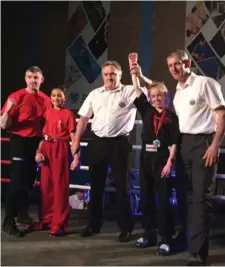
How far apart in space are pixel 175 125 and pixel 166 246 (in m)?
0.78

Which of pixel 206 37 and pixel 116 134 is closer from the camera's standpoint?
pixel 116 134

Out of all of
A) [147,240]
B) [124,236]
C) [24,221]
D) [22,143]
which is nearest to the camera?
[147,240]

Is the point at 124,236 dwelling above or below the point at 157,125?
below

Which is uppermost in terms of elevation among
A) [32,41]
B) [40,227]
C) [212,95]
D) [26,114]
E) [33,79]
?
[32,41]

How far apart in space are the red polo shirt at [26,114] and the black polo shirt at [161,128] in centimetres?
85

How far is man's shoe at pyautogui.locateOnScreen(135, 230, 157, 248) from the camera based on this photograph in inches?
109

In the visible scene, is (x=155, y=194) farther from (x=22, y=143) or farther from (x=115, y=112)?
(x=22, y=143)

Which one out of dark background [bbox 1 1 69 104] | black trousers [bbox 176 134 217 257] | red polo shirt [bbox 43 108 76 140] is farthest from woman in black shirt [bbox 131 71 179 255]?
dark background [bbox 1 1 69 104]

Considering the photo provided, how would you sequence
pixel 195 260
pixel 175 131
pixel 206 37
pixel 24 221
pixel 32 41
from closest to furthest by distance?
pixel 195 260
pixel 175 131
pixel 24 221
pixel 206 37
pixel 32 41

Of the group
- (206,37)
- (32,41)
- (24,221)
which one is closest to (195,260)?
(24,221)

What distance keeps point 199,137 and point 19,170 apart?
1.41m

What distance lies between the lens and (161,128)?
8.90ft

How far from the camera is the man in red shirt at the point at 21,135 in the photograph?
10.2 feet

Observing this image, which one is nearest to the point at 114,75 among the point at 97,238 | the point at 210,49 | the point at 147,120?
the point at 147,120
